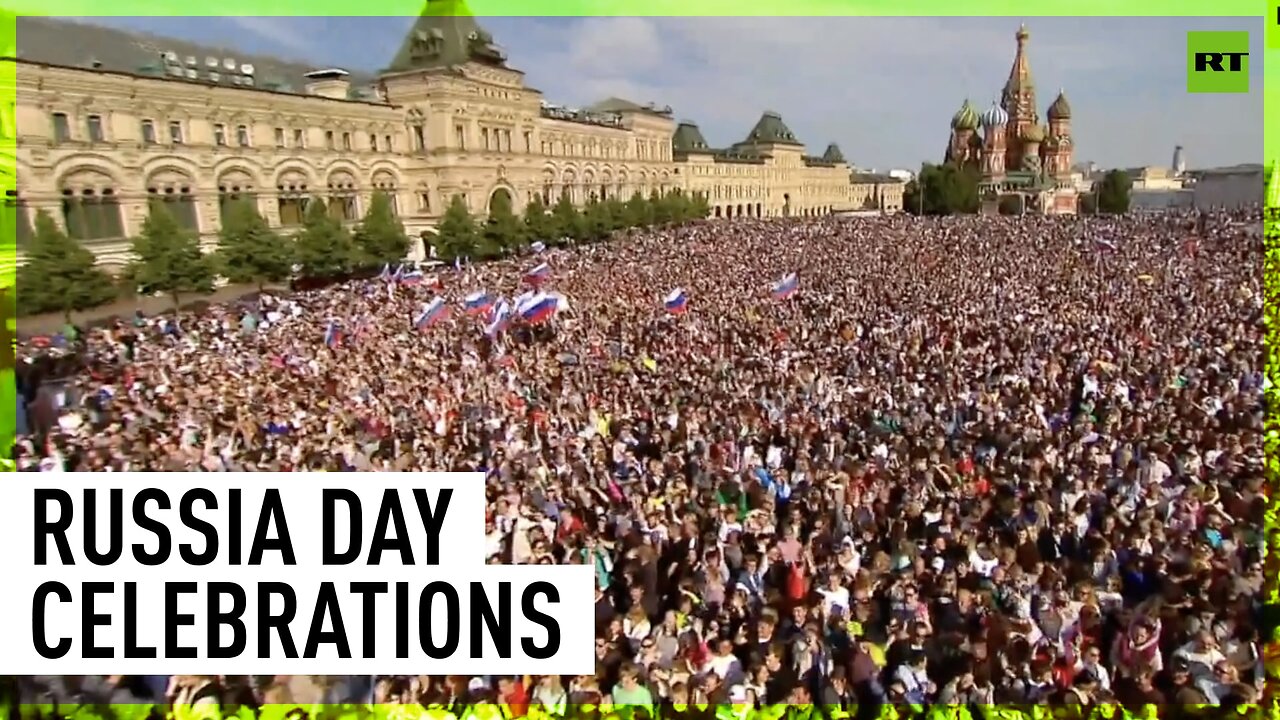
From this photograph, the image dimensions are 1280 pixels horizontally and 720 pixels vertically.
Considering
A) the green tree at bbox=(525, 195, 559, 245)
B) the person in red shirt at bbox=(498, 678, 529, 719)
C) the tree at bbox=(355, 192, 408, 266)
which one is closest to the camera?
the person in red shirt at bbox=(498, 678, 529, 719)

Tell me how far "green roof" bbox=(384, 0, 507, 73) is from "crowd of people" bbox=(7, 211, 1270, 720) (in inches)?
190

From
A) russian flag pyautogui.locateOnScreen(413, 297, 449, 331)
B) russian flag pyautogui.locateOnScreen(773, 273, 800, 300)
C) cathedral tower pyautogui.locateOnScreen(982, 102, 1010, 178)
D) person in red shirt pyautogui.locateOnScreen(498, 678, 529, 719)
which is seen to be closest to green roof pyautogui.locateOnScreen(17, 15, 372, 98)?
russian flag pyautogui.locateOnScreen(413, 297, 449, 331)

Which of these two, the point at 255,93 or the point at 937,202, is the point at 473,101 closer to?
the point at 255,93

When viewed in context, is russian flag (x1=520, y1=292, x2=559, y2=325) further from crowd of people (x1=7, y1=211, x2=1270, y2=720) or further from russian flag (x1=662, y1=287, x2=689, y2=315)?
russian flag (x1=662, y1=287, x2=689, y2=315)

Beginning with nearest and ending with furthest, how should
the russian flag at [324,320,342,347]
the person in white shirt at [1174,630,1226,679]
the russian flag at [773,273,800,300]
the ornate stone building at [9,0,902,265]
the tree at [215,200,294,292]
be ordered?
the person in white shirt at [1174,630,1226,679] → the russian flag at [324,320,342,347] → the ornate stone building at [9,0,902,265] → the russian flag at [773,273,800,300] → the tree at [215,200,294,292]

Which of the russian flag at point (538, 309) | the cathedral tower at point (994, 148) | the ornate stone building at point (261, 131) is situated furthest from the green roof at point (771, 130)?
the cathedral tower at point (994, 148)

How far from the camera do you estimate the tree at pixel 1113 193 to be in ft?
151

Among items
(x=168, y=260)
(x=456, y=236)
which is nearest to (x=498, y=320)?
(x=168, y=260)

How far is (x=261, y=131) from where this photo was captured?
20.5 m

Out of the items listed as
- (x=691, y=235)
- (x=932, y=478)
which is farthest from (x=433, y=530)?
(x=691, y=235)

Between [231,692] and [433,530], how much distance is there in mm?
1666

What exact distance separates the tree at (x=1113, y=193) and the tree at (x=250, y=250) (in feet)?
144

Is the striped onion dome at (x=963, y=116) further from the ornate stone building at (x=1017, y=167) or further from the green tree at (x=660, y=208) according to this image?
the green tree at (x=660, y=208)

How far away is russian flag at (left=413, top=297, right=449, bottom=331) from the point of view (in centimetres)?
1487
